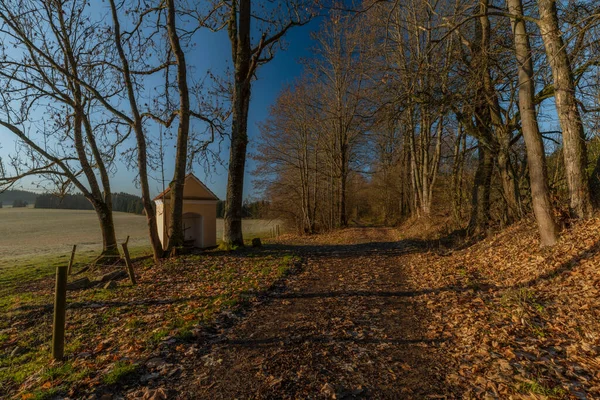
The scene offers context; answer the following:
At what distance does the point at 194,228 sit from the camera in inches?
789

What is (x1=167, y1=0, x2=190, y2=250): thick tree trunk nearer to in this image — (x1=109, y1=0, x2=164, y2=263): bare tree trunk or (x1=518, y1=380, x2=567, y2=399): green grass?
(x1=109, y1=0, x2=164, y2=263): bare tree trunk

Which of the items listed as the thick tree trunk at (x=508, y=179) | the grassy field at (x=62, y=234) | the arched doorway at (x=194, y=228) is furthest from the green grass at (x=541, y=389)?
the grassy field at (x=62, y=234)

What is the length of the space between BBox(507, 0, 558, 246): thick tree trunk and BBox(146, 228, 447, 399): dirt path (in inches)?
138

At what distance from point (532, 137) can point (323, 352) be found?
6647 millimetres

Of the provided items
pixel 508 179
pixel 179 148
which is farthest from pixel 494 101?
pixel 179 148

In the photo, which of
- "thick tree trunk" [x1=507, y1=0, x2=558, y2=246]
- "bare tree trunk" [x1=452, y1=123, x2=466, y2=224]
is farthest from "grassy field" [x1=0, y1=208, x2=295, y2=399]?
"bare tree trunk" [x1=452, y1=123, x2=466, y2=224]

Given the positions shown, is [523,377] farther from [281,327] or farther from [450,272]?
[450,272]

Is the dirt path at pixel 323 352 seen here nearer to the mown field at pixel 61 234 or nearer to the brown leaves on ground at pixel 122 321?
the brown leaves on ground at pixel 122 321

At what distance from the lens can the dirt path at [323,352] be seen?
281cm

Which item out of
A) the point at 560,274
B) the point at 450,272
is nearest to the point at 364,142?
the point at 450,272

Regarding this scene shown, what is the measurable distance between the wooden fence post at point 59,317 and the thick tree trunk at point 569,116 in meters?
9.23

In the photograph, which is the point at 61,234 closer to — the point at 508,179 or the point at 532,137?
the point at 508,179

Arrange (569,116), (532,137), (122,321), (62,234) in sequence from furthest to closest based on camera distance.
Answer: (62,234) → (532,137) → (569,116) → (122,321)

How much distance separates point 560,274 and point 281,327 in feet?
15.9
